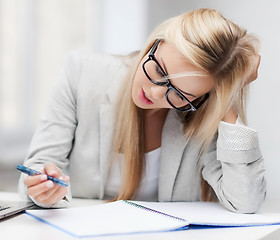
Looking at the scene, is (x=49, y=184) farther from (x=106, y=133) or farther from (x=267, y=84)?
(x=267, y=84)

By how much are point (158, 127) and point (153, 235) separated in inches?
19.8

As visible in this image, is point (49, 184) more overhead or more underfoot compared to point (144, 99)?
more underfoot

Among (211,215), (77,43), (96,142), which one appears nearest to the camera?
(211,215)

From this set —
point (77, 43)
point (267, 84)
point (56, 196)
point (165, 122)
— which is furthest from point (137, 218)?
point (77, 43)

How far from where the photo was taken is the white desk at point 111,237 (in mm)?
669

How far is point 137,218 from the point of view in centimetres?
78

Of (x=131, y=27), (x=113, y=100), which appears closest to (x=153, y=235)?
(x=113, y=100)

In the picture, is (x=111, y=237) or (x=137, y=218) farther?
(x=137, y=218)

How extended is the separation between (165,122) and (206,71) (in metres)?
0.26

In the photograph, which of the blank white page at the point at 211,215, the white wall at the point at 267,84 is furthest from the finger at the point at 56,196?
the white wall at the point at 267,84

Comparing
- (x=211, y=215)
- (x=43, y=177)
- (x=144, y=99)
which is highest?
(x=144, y=99)

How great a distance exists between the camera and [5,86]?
1.70m

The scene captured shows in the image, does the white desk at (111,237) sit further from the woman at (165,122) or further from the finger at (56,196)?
the woman at (165,122)

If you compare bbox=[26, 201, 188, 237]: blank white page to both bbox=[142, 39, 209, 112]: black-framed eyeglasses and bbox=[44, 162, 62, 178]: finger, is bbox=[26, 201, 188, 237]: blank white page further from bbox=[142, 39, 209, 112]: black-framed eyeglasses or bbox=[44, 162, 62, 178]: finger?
bbox=[142, 39, 209, 112]: black-framed eyeglasses
